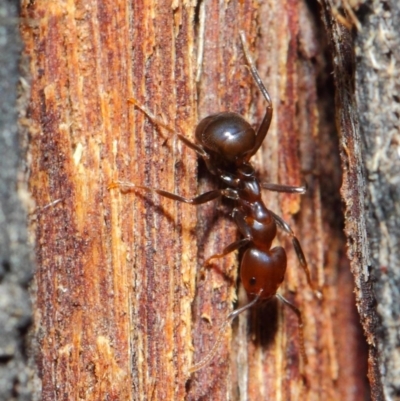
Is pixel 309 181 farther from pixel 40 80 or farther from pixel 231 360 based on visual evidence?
pixel 40 80

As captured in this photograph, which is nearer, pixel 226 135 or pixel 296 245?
pixel 226 135

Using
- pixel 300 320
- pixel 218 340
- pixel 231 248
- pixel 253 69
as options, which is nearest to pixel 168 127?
pixel 253 69

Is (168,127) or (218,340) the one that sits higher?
(168,127)

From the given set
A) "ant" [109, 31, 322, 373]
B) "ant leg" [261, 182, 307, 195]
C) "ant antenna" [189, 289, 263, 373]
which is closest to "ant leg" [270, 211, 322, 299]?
"ant" [109, 31, 322, 373]

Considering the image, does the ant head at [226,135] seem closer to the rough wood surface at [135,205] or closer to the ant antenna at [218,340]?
the rough wood surface at [135,205]

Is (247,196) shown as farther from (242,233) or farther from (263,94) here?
(263,94)

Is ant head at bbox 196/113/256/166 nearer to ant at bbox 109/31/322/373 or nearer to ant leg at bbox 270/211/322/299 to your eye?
ant at bbox 109/31/322/373

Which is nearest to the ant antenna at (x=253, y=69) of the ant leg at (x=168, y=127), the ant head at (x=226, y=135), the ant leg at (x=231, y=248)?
the ant head at (x=226, y=135)

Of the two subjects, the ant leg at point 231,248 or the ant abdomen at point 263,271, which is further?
the ant abdomen at point 263,271
